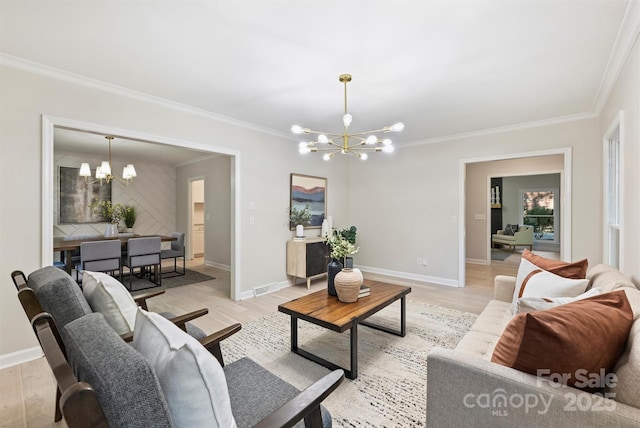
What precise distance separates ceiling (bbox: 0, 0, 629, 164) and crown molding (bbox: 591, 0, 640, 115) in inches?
1.6

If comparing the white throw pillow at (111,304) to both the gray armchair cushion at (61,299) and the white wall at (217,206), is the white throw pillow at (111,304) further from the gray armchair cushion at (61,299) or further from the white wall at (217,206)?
the white wall at (217,206)

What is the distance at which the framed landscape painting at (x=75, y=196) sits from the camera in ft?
19.0

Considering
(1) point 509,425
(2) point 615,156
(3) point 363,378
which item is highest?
(2) point 615,156

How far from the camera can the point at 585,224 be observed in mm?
3645

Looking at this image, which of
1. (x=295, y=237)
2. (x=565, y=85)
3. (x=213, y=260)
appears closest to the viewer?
(x=565, y=85)

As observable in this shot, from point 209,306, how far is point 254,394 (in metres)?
2.74

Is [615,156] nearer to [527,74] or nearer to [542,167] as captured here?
[527,74]

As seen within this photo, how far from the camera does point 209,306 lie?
3693 millimetres

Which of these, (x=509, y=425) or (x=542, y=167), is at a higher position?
(x=542, y=167)

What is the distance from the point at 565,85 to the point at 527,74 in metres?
0.59

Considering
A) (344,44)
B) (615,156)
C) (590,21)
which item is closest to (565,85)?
(615,156)

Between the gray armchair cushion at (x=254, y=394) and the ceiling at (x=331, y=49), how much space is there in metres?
2.09

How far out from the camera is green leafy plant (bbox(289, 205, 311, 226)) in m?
4.74

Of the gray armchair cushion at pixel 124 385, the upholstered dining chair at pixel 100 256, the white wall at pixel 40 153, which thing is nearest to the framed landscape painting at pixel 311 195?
the white wall at pixel 40 153
